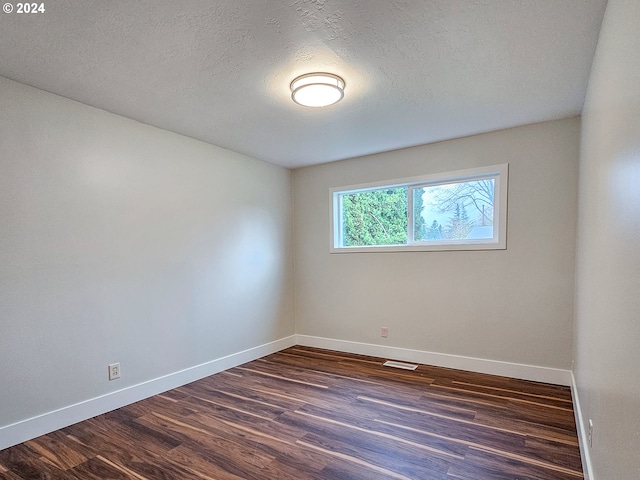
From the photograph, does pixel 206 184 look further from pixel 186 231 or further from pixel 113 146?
pixel 113 146

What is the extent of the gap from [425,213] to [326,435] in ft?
8.21

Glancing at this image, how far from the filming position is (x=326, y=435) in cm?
230

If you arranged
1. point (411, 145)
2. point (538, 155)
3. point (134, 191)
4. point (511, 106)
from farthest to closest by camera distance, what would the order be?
point (411, 145) → point (538, 155) → point (134, 191) → point (511, 106)

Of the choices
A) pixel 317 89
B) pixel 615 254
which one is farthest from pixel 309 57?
pixel 615 254

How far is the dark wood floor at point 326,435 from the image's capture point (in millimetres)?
1931

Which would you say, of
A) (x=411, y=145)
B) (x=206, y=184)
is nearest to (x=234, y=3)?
(x=206, y=184)

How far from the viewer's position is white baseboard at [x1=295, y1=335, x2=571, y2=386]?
10.2ft

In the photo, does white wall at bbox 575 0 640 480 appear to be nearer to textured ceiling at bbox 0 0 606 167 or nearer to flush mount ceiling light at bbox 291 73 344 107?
textured ceiling at bbox 0 0 606 167

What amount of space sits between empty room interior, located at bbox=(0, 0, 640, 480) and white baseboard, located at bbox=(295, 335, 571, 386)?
0.08 ft

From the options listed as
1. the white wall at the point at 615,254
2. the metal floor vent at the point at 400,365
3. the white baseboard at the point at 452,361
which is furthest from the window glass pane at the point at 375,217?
the white wall at the point at 615,254

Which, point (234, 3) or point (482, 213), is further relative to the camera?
point (482, 213)

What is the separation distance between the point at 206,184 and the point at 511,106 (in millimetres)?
2882

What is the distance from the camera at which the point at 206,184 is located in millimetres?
3566

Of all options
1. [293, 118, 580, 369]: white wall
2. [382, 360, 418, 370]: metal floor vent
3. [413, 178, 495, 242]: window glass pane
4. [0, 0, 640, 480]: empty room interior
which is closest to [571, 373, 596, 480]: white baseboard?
[0, 0, 640, 480]: empty room interior
